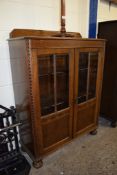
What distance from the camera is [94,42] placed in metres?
1.72

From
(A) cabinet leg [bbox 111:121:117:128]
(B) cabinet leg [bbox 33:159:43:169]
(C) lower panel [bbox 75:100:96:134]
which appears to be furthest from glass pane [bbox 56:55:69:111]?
(A) cabinet leg [bbox 111:121:117:128]

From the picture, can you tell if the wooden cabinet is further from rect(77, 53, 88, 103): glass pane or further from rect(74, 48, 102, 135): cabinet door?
rect(77, 53, 88, 103): glass pane

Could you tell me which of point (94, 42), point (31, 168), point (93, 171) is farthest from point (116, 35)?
point (31, 168)

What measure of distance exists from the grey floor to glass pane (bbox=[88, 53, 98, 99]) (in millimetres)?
667

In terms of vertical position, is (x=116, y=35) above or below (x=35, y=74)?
above

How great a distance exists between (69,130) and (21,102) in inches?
27.5

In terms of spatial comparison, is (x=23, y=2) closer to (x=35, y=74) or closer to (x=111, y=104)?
(x=35, y=74)

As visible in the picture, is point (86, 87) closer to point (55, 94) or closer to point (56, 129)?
point (55, 94)

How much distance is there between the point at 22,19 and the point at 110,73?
145 centimetres

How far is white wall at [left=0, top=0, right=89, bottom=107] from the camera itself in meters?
1.52

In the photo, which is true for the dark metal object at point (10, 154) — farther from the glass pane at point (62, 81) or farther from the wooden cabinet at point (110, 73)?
the wooden cabinet at point (110, 73)

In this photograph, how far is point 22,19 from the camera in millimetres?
1610

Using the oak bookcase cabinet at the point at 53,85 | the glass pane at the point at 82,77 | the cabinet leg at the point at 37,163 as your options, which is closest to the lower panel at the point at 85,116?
the oak bookcase cabinet at the point at 53,85

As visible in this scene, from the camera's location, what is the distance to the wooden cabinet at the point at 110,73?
2123 mm
